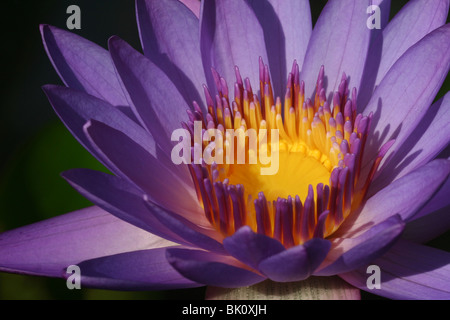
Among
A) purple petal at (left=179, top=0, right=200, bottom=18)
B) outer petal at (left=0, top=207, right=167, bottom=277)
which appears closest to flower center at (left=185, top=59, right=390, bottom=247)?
outer petal at (left=0, top=207, right=167, bottom=277)

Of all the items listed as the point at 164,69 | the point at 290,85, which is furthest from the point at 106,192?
the point at 290,85

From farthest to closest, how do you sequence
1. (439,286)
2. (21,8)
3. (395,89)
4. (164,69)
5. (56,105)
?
(21,8) < (164,69) < (395,89) < (56,105) < (439,286)

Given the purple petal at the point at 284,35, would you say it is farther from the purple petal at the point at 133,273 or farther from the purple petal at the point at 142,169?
the purple petal at the point at 133,273

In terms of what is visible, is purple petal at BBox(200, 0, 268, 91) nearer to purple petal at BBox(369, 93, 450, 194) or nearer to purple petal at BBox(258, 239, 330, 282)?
purple petal at BBox(369, 93, 450, 194)

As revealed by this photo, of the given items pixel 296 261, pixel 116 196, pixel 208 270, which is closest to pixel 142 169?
pixel 116 196

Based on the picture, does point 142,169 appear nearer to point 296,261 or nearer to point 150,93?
point 150,93
